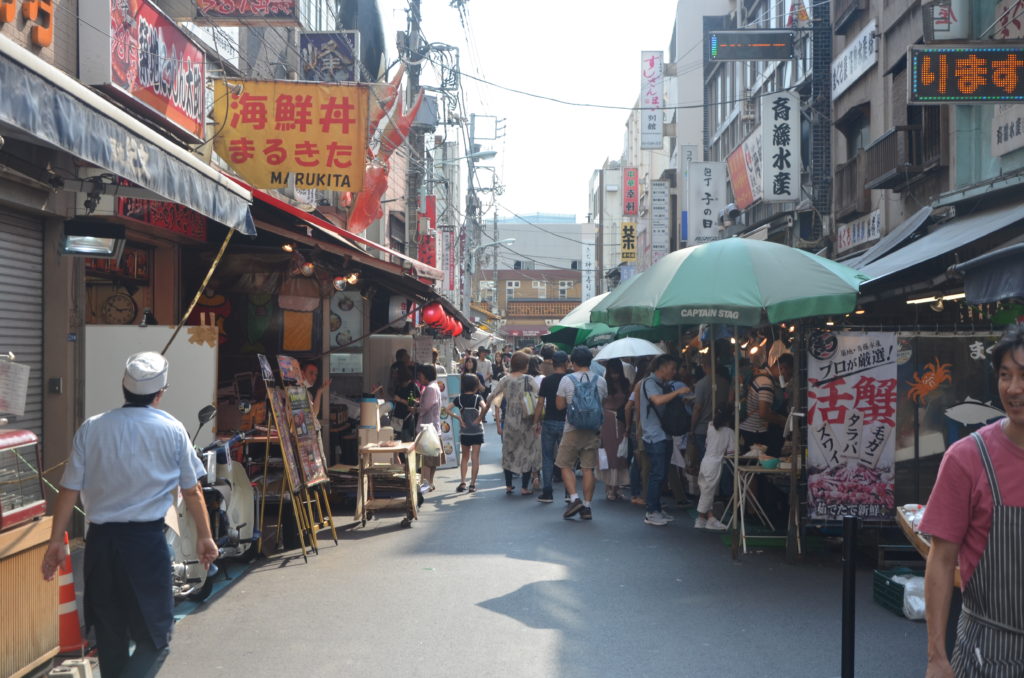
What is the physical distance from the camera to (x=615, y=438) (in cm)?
1332

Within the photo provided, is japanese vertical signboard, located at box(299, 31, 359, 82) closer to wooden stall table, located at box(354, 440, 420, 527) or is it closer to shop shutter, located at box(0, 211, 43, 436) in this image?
wooden stall table, located at box(354, 440, 420, 527)

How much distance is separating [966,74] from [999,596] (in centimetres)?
759

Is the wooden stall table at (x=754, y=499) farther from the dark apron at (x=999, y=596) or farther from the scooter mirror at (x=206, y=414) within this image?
the dark apron at (x=999, y=596)

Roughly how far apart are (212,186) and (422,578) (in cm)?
387

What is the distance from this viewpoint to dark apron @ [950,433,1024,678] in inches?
121

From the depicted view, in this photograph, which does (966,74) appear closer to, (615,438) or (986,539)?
(615,438)

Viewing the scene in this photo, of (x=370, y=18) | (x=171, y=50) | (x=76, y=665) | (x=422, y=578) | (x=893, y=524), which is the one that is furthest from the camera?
(x=370, y=18)

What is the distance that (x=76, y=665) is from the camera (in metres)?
5.11

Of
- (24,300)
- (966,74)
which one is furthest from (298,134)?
(966,74)

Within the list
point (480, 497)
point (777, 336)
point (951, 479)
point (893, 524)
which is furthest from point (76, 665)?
point (777, 336)

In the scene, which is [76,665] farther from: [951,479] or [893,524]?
[893,524]

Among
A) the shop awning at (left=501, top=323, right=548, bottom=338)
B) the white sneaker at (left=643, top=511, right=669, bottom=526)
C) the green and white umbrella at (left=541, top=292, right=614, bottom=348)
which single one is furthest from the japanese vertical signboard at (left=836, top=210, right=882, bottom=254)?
the shop awning at (left=501, top=323, right=548, bottom=338)

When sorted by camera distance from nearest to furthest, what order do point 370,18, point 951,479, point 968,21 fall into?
point 951,479 → point 968,21 → point 370,18

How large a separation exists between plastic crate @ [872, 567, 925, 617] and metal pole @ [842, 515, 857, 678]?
2.36m
